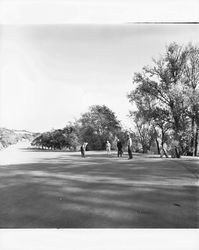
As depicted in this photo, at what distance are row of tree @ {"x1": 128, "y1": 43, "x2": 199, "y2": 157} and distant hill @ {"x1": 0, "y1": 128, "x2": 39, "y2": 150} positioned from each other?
432 cm

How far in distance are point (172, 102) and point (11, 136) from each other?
7109 mm

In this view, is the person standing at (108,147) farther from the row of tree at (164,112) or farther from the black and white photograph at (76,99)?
the black and white photograph at (76,99)

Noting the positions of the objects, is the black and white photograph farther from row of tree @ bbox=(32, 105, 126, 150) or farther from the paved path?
row of tree @ bbox=(32, 105, 126, 150)

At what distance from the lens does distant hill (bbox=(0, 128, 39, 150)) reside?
477 cm

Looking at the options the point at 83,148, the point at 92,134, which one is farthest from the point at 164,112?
the point at 83,148

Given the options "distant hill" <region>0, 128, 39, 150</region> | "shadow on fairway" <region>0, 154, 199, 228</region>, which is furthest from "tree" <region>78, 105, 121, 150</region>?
"shadow on fairway" <region>0, 154, 199, 228</region>

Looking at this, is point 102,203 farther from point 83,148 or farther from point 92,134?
point 83,148

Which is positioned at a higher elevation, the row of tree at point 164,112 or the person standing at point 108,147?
the row of tree at point 164,112

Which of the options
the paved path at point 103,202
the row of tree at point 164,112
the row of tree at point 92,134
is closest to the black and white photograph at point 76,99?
the paved path at point 103,202

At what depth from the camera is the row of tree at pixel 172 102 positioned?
28.0 ft

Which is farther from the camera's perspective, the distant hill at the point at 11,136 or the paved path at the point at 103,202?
the distant hill at the point at 11,136

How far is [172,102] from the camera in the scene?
9281 millimetres

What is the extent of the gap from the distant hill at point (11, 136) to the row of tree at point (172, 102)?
14.2 feet

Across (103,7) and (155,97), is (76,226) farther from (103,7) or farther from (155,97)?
(155,97)
